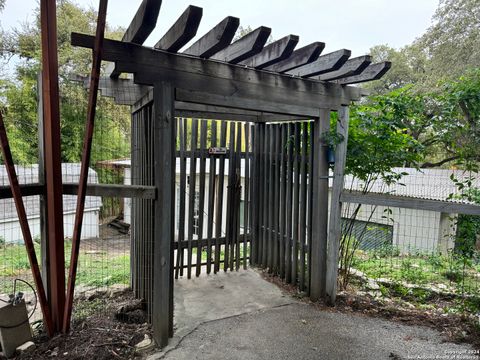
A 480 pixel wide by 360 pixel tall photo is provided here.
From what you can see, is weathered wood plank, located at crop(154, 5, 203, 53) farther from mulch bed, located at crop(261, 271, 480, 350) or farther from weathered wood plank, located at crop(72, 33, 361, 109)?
mulch bed, located at crop(261, 271, 480, 350)

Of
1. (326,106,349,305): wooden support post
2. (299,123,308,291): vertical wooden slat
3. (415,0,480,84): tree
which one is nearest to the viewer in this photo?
(326,106,349,305): wooden support post

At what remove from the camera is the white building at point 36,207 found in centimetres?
→ 349

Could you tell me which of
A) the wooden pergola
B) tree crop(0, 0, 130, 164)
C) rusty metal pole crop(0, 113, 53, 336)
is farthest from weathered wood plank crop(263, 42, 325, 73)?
rusty metal pole crop(0, 113, 53, 336)

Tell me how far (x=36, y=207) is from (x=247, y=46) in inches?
167

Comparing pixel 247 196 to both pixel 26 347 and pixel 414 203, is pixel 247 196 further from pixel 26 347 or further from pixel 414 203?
pixel 26 347

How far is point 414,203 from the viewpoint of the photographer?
2.89m

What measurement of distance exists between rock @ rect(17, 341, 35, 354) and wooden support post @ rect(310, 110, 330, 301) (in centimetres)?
257

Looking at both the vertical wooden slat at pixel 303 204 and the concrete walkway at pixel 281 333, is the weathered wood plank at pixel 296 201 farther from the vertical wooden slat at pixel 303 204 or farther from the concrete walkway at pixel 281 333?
the concrete walkway at pixel 281 333

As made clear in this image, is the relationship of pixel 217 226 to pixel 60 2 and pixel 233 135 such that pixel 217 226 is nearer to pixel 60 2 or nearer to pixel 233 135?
pixel 233 135

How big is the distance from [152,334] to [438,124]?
3254 mm

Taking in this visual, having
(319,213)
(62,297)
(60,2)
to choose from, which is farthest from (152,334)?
(60,2)

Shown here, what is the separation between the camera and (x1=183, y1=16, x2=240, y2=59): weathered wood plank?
2055 mm

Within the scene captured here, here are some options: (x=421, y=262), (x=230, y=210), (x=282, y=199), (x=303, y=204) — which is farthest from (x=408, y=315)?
(x=230, y=210)

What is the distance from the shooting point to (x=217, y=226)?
418 cm
